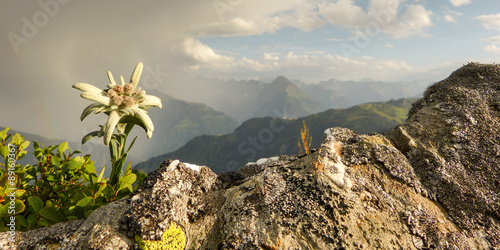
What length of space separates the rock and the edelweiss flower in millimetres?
1018

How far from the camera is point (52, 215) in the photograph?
163 inches

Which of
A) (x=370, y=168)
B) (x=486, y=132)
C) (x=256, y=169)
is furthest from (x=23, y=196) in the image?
(x=486, y=132)

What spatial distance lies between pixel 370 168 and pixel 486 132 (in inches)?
112

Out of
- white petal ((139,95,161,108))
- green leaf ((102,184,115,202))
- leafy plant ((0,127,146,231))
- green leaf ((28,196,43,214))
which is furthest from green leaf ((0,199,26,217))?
white petal ((139,95,161,108))

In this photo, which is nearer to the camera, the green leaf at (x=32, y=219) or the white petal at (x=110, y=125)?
the white petal at (x=110, y=125)

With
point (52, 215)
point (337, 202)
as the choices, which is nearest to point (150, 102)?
point (52, 215)

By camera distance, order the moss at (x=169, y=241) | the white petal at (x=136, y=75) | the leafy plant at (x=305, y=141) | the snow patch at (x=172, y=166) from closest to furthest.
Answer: the moss at (x=169, y=241) < the snow patch at (x=172, y=166) < the white petal at (x=136, y=75) < the leafy plant at (x=305, y=141)

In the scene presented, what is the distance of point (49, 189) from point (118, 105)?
271cm

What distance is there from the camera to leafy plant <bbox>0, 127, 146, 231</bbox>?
167 inches

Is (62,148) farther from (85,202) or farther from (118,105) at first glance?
(118,105)

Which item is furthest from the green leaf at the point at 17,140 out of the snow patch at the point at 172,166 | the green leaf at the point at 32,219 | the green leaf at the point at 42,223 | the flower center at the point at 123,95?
the snow patch at the point at 172,166

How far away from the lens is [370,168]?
4680 mm

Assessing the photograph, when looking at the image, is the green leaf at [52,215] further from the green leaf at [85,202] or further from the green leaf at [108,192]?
the green leaf at [108,192]

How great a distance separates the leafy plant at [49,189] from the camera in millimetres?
4238
